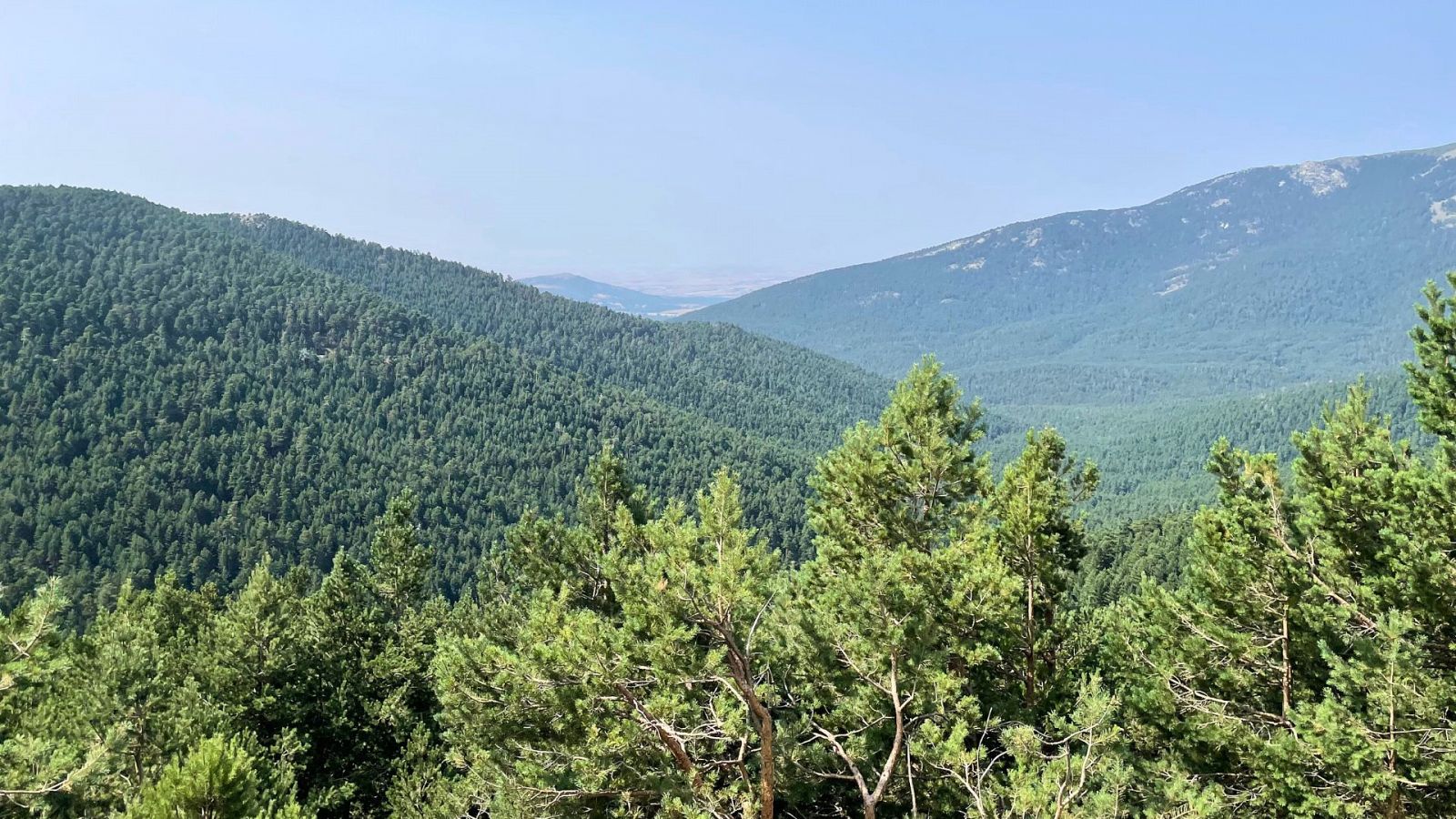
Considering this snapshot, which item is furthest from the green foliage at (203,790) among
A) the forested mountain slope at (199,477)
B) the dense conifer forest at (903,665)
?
the forested mountain slope at (199,477)

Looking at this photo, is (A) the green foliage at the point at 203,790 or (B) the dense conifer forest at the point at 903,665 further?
(B) the dense conifer forest at the point at 903,665

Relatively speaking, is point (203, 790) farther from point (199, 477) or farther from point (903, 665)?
point (199, 477)

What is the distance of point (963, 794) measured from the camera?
12469 millimetres

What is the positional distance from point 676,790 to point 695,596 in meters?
3.33

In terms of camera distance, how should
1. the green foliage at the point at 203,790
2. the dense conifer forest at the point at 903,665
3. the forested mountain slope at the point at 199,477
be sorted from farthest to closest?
1. the forested mountain slope at the point at 199,477
2. the dense conifer forest at the point at 903,665
3. the green foliage at the point at 203,790

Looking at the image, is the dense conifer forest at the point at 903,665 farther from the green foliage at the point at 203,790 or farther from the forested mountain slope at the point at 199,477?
the forested mountain slope at the point at 199,477

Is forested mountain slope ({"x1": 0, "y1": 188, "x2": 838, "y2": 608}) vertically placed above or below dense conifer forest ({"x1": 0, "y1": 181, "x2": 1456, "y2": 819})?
below

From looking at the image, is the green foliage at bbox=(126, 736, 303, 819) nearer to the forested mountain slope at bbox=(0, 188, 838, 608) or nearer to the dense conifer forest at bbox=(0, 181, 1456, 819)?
the dense conifer forest at bbox=(0, 181, 1456, 819)

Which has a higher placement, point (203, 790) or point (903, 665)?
point (903, 665)

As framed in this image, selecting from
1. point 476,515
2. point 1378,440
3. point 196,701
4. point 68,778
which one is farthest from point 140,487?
point 1378,440

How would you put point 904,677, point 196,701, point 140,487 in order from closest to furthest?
1. point 904,677
2. point 196,701
3. point 140,487

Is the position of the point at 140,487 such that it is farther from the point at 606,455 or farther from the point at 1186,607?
the point at 1186,607

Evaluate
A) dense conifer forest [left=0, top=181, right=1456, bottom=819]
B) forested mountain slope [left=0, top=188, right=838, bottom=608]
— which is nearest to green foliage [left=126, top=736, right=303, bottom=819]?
dense conifer forest [left=0, top=181, right=1456, bottom=819]

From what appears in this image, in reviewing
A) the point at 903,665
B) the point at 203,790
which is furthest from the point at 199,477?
the point at 903,665
